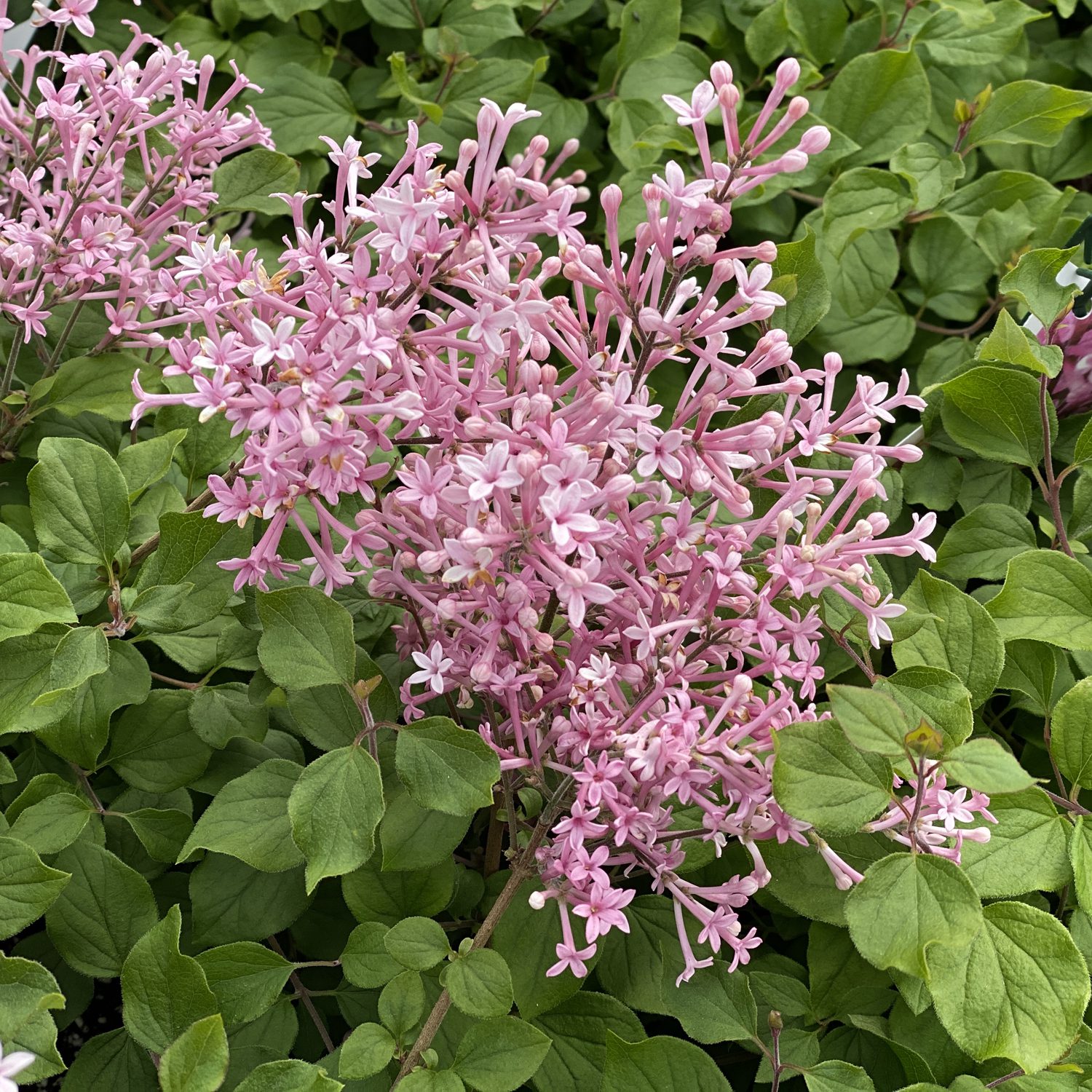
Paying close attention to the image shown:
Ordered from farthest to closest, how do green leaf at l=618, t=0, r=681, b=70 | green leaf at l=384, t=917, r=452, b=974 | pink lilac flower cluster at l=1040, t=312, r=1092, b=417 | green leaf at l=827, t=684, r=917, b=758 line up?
green leaf at l=618, t=0, r=681, b=70 < pink lilac flower cluster at l=1040, t=312, r=1092, b=417 < green leaf at l=384, t=917, r=452, b=974 < green leaf at l=827, t=684, r=917, b=758

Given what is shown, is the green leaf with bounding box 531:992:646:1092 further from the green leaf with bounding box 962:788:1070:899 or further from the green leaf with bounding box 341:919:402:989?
the green leaf with bounding box 962:788:1070:899

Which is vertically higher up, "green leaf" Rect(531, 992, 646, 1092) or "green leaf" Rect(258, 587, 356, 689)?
"green leaf" Rect(258, 587, 356, 689)

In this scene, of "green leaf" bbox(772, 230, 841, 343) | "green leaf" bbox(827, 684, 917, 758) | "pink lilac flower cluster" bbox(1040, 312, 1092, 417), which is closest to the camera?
"green leaf" bbox(827, 684, 917, 758)

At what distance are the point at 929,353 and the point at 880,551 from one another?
2.08 ft

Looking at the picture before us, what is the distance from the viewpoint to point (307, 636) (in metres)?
0.75

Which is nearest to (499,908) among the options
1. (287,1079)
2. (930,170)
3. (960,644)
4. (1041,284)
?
(287,1079)

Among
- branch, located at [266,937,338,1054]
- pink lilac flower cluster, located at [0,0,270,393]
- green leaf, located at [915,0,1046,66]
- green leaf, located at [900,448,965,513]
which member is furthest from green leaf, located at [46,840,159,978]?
green leaf, located at [915,0,1046,66]

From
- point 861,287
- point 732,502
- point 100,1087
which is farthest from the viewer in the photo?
point 861,287

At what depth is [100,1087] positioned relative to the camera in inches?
31.1

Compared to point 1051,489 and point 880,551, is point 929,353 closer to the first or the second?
point 1051,489

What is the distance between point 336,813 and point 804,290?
58 cm

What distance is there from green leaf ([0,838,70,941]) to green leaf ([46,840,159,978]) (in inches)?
3.2

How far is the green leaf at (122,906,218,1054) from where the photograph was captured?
719 mm

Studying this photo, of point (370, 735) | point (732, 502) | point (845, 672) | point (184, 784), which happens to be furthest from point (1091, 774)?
point (184, 784)
